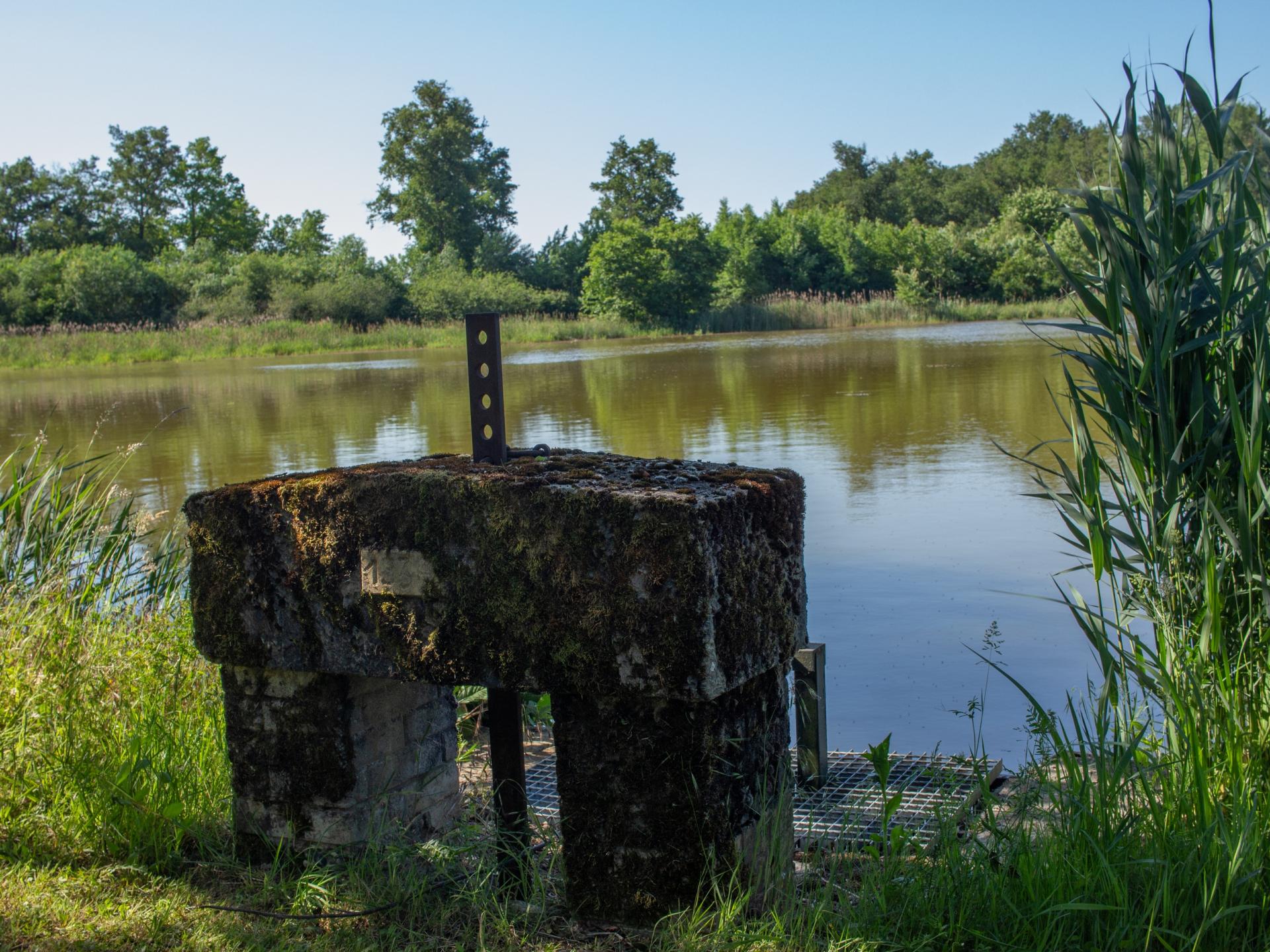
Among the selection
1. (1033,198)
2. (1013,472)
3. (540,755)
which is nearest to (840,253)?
(1033,198)

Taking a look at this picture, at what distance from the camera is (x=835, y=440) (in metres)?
14.0

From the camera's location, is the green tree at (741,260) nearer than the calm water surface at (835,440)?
No

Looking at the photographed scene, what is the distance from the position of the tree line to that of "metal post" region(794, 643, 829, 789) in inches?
1359

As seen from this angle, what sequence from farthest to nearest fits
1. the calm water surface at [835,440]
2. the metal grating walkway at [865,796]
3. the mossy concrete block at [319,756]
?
the calm water surface at [835,440] → the metal grating walkway at [865,796] → the mossy concrete block at [319,756]

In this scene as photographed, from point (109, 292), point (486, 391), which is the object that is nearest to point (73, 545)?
point (486, 391)

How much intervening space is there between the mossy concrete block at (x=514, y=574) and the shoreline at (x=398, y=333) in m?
32.3

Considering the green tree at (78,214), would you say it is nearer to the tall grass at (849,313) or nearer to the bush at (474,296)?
the bush at (474,296)

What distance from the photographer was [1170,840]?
2746 millimetres

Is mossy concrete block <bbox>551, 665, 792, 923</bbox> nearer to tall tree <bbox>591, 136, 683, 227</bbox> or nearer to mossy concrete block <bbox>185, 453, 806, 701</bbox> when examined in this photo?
mossy concrete block <bbox>185, 453, 806, 701</bbox>

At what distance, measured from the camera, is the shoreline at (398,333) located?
39.4 m

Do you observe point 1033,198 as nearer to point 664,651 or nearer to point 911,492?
point 911,492

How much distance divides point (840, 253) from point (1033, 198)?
31.7ft

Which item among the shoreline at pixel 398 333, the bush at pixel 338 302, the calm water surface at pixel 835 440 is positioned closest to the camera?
the calm water surface at pixel 835 440

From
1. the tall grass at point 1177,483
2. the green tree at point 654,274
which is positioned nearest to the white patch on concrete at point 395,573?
the tall grass at point 1177,483
